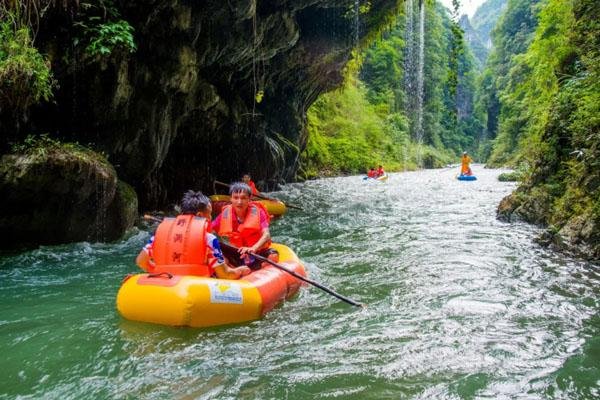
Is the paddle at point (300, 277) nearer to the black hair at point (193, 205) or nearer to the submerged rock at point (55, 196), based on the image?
the black hair at point (193, 205)

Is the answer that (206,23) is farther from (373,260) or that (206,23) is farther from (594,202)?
(594,202)

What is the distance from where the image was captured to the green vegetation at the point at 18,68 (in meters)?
6.04

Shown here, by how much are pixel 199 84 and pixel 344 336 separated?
336 inches

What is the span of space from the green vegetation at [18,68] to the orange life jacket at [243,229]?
9.62 feet

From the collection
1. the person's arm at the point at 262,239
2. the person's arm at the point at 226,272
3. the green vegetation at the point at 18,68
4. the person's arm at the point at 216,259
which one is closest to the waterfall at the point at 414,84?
the green vegetation at the point at 18,68

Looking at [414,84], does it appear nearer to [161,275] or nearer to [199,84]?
[199,84]

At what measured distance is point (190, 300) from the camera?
3912 millimetres

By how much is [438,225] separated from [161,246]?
6901mm

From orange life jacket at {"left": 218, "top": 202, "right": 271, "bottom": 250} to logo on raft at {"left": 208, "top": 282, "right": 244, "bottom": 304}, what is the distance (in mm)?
1150

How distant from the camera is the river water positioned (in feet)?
10.1

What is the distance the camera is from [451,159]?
5859 cm

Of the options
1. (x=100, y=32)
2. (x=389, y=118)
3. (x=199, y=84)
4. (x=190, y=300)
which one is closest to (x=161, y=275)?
(x=190, y=300)

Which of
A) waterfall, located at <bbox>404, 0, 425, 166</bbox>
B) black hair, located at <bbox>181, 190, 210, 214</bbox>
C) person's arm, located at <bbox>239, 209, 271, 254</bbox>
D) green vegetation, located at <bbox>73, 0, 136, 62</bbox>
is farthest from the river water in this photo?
waterfall, located at <bbox>404, 0, 425, 166</bbox>

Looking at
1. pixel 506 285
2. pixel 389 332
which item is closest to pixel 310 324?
pixel 389 332
